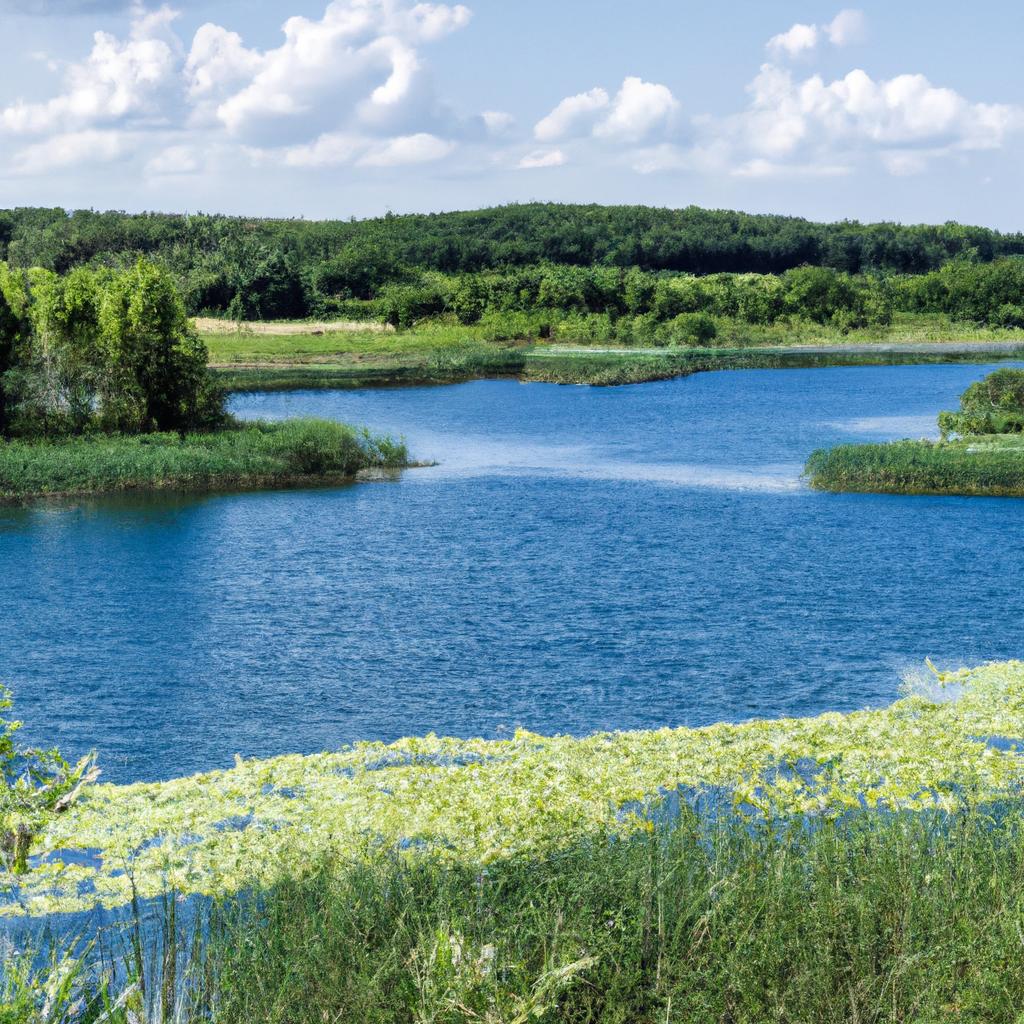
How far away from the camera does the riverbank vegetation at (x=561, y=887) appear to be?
7801 millimetres

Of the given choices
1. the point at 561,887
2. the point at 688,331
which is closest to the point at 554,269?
the point at 688,331

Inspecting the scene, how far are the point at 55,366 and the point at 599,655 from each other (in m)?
26.5

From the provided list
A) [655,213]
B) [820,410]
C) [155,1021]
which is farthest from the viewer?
[655,213]

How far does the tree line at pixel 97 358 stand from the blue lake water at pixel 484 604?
6341mm

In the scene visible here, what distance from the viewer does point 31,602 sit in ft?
81.1

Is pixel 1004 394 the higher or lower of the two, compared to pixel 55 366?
lower

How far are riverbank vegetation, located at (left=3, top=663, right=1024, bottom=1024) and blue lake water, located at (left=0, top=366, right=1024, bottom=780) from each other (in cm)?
333

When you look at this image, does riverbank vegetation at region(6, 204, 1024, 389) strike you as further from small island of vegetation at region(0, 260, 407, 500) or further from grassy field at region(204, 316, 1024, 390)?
small island of vegetation at region(0, 260, 407, 500)

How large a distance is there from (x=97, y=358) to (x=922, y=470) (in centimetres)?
2651

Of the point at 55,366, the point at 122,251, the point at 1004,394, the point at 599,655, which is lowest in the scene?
the point at 599,655

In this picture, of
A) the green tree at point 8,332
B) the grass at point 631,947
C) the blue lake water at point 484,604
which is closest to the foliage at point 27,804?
the grass at point 631,947

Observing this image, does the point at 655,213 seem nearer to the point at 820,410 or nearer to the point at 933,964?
the point at 820,410

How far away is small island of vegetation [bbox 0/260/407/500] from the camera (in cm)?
3906

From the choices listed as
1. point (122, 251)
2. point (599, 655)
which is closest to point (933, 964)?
point (599, 655)
